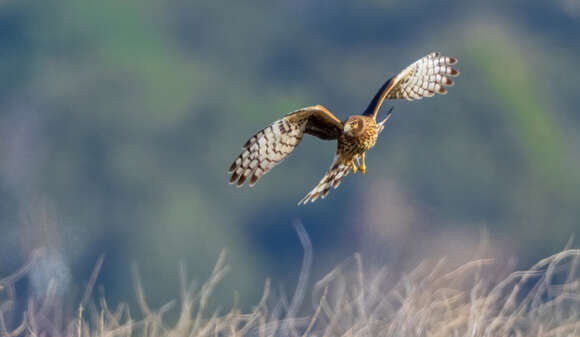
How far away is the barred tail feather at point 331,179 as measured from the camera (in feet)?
15.2

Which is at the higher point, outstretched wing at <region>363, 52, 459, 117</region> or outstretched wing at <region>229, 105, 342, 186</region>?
outstretched wing at <region>363, 52, 459, 117</region>

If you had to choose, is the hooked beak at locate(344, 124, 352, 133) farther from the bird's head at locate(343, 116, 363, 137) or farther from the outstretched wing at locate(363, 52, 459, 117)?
the outstretched wing at locate(363, 52, 459, 117)

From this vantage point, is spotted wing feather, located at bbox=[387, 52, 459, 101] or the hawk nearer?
the hawk

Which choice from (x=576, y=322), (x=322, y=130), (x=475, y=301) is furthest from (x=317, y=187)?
(x=576, y=322)

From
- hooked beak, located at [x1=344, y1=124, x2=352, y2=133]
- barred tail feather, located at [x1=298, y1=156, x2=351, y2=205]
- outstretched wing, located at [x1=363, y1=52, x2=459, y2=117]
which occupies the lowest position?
barred tail feather, located at [x1=298, y1=156, x2=351, y2=205]

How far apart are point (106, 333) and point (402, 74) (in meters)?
2.89

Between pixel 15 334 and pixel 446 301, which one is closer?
pixel 15 334

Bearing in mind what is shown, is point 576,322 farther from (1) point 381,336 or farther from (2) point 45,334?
(2) point 45,334

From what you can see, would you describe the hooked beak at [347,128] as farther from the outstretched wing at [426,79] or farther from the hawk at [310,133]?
the outstretched wing at [426,79]

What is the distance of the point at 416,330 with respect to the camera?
486cm

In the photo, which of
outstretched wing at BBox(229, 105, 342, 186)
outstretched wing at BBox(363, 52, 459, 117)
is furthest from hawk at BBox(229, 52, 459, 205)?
outstretched wing at BBox(363, 52, 459, 117)

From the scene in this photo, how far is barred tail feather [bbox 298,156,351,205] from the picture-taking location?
15.2 feet

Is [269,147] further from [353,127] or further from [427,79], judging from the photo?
[427,79]

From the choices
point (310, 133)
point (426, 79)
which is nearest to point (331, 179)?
point (310, 133)
